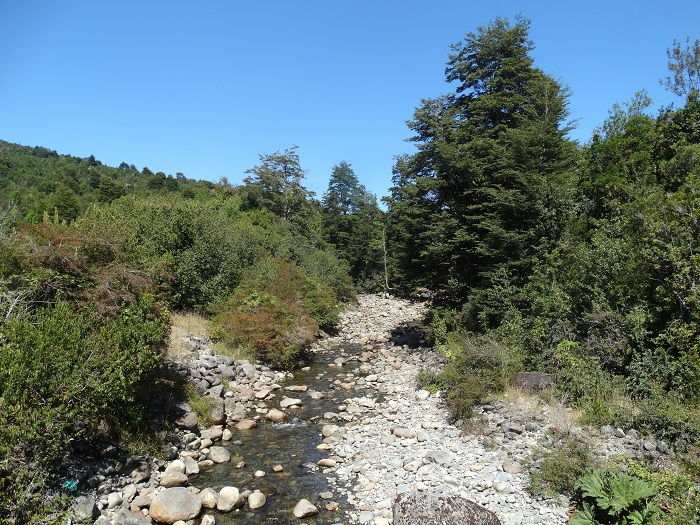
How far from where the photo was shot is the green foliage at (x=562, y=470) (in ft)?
25.9

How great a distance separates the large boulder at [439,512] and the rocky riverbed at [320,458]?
0.86 meters

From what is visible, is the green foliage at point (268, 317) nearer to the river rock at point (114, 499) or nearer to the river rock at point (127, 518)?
the river rock at point (114, 499)

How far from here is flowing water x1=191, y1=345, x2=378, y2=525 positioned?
28.7 ft

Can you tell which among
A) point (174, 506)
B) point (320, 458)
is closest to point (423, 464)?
point (320, 458)

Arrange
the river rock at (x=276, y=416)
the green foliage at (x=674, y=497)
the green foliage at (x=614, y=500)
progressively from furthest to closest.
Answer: the river rock at (x=276, y=416) < the green foliage at (x=614, y=500) < the green foliage at (x=674, y=497)

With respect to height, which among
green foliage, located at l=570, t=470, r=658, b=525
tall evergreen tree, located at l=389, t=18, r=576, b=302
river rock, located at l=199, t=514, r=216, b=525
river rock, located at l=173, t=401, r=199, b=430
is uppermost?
tall evergreen tree, located at l=389, t=18, r=576, b=302

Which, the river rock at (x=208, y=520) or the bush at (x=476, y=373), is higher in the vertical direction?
the bush at (x=476, y=373)

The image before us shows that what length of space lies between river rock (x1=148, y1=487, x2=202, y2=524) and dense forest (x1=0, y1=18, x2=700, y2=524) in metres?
1.89

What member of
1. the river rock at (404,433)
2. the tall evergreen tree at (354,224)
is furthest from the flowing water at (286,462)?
the tall evergreen tree at (354,224)

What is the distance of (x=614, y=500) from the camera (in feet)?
21.4

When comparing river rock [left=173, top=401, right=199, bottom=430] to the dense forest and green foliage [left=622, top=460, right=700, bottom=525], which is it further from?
green foliage [left=622, top=460, right=700, bottom=525]

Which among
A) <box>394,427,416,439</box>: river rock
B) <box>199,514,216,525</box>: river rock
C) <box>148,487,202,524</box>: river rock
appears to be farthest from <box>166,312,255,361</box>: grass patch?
<box>199,514,216,525</box>: river rock

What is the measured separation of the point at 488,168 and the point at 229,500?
1669 cm

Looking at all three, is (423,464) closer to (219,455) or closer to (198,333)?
(219,455)
